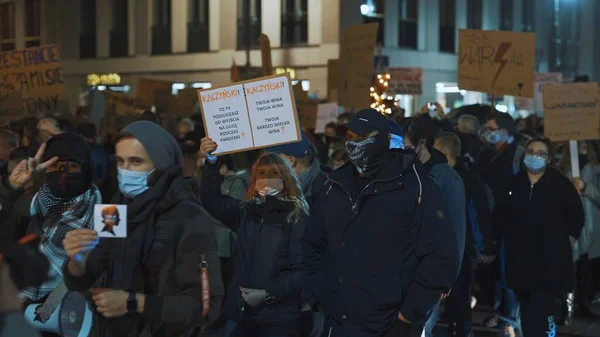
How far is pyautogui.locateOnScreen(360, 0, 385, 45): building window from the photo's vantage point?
3509 centimetres

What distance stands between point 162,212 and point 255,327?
7.86 ft

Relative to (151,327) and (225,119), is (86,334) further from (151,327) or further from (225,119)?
(225,119)

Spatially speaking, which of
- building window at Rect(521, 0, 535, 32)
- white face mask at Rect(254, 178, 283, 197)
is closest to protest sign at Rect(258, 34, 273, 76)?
white face mask at Rect(254, 178, 283, 197)

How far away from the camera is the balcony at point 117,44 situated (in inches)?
1629

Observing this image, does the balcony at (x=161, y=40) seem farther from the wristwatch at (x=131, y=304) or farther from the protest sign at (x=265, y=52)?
the wristwatch at (x=131, y=304)

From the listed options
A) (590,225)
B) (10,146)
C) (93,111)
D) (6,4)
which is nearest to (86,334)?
(10,146)

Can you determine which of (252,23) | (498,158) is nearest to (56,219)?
(498,158)

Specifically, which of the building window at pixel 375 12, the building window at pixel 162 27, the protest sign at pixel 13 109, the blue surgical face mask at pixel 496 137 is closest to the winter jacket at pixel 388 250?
the blue surgical face mask at pixel 496 137

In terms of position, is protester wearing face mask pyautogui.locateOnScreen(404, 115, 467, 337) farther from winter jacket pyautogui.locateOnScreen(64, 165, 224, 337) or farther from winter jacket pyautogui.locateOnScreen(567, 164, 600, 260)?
winter jacket pyautogui.locateOnScreen(64, 165, 224, 337)

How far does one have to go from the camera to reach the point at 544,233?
8789mm

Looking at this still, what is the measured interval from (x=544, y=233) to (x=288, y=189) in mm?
2982

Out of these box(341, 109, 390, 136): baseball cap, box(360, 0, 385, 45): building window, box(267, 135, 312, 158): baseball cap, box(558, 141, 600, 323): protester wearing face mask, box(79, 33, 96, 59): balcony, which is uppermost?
box(360, 0, 385, 45): building window

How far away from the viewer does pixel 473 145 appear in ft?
43.8

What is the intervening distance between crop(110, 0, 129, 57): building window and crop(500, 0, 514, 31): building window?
1428 cm
